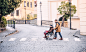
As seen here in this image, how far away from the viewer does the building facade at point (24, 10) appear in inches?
2386

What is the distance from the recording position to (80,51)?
9.93m

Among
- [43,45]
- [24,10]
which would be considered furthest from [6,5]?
[24,10]

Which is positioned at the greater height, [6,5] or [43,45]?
[6,5]

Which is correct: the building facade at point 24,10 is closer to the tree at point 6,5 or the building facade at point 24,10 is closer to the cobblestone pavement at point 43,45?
the tree at point 6,5

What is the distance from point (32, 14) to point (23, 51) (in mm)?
53811

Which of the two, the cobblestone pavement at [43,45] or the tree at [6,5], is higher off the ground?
the tree at [6,5]

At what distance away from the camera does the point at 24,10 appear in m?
62.8

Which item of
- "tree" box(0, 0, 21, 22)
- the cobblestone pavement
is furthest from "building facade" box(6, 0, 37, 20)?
the cobblestone pavement

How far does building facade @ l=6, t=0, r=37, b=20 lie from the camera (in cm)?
Result: 6059

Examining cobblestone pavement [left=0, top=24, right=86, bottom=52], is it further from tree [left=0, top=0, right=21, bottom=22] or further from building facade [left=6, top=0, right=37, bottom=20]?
building facade [left=6, top=0, right=37, bottom=20]

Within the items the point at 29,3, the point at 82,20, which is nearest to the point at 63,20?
the point at 82,20

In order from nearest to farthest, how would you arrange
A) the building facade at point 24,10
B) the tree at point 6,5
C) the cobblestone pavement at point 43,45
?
the cobblestone pavement at point 43,45, the tree at point 6,5, the building facade at point 24,10

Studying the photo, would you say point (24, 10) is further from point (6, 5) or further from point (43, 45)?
point (43, 45)

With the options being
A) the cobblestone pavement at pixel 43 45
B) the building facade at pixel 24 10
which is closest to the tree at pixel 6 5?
the cobblestone pavement at pixel 43 45
